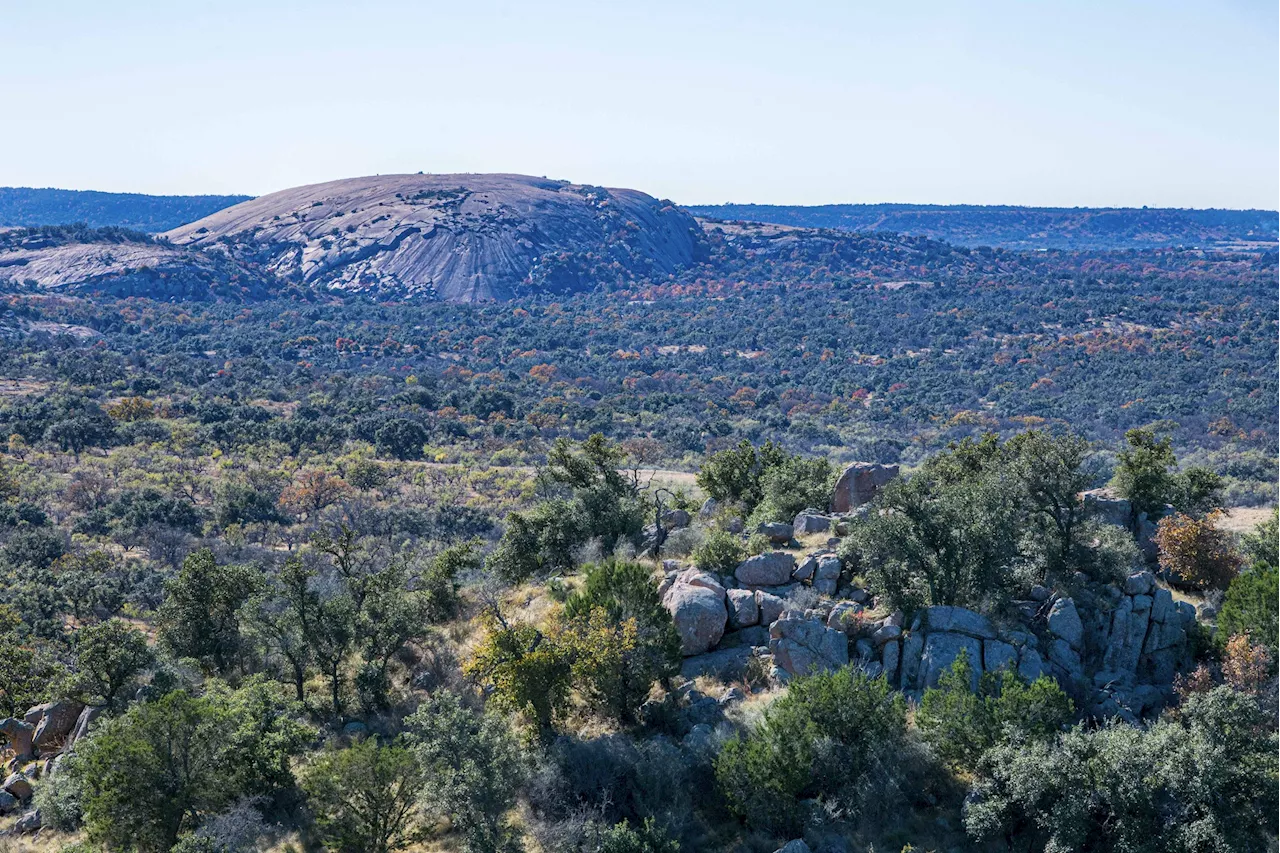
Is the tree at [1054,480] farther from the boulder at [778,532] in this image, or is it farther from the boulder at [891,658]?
the boulder at [778,532]

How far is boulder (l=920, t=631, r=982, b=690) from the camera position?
22750mm

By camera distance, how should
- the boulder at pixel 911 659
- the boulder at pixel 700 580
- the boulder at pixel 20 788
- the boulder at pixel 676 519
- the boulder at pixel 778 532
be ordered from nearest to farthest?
the boulder at pixel 20 788, the boulder at pixel 911 659, the boulder at pixel 700 580, the boulder at pixel 778 532, the boulder at pixel 676 519

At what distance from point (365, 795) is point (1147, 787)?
16853mm

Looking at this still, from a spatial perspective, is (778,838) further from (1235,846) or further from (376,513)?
(376,513)

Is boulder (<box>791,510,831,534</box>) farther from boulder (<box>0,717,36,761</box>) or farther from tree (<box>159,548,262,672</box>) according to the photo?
boulder (<box>0,717,36,761</box>)

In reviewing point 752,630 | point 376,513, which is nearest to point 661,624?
point 752,630

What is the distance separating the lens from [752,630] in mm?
25125

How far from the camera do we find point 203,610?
28.8m

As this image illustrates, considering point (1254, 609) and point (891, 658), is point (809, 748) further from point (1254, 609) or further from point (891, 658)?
point (1254, 609)

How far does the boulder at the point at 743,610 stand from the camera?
25094mm

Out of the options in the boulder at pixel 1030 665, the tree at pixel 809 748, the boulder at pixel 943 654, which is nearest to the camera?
the tree at pixel 809 748

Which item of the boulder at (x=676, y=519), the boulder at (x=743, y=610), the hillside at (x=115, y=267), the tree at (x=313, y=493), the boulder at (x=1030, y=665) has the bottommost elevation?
the tree at (x=313, y=493)

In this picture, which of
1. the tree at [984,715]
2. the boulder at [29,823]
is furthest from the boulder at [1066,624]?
the boulder at [29,823]

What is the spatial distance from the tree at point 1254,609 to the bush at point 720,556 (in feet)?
42.8
